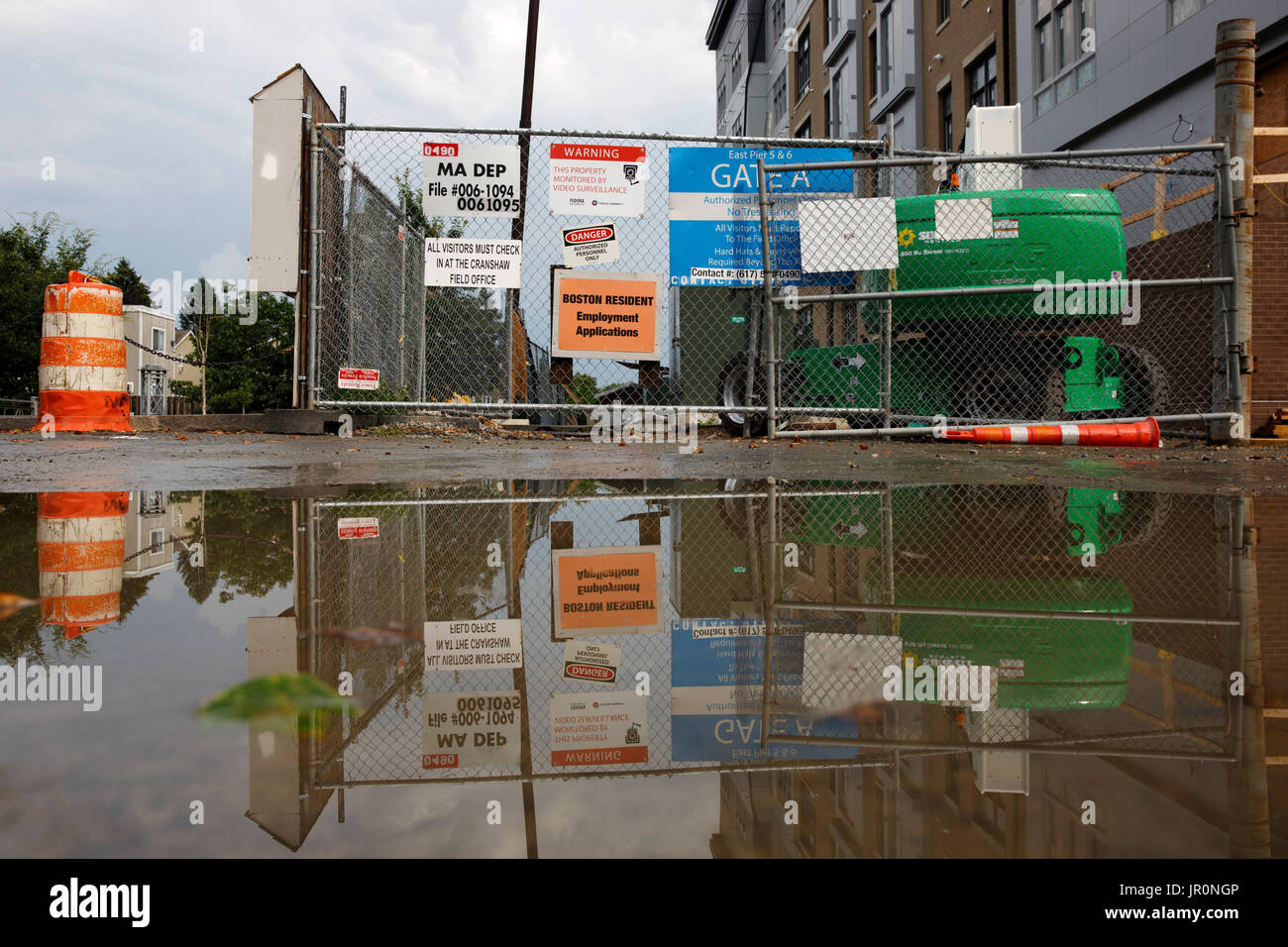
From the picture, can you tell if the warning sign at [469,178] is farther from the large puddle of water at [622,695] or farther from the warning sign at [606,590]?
the warning sign at [606,590]

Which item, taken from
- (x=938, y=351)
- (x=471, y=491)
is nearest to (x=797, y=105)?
(x=938, y=351)

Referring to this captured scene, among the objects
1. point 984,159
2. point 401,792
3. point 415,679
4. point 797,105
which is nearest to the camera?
point 401,792

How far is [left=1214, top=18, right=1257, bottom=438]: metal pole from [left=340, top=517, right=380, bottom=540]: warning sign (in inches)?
296

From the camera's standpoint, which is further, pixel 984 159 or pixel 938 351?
pixel 938 351

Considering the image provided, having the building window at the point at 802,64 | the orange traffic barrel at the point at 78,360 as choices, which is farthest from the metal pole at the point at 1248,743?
the building window at the point at 802,64

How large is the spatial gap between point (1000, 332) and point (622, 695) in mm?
7880

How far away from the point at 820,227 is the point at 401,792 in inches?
302

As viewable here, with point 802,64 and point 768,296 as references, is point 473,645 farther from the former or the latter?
point 802,64

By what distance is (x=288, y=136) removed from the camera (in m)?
8.95

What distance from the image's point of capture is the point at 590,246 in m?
8.48

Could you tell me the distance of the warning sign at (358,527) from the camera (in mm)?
3303

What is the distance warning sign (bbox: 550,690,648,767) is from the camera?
1.43m

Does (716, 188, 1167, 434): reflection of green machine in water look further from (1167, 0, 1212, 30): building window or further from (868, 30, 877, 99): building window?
(868, 30, 877, 99): building window
